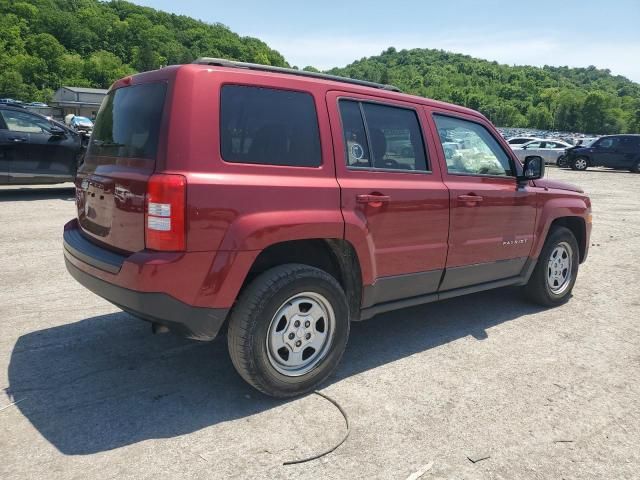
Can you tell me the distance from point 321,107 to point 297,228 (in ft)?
2.69

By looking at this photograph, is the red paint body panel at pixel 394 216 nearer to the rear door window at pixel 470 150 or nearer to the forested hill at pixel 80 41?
the rear door window at pixel 470 150

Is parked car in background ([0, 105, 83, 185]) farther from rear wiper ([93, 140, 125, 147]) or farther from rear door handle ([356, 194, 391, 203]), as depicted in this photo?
rear door handle ([356, 194, 391, 203])

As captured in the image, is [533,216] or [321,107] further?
[533,216]

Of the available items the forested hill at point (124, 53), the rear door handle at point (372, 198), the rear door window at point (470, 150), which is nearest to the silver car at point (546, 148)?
the rear door window at point (470, 150)

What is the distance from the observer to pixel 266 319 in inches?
116

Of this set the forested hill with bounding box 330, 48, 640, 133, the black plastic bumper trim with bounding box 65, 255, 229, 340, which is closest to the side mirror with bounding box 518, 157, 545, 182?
the black plastic bumper trim with bounding box 65, 255, 229, 340

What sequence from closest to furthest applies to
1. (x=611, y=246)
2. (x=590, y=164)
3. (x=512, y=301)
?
(x=512, y=301), (x=611, y=246), (x=590, y=164)

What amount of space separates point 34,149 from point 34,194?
1.43 meters

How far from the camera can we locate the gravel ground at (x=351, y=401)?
8.40 feet

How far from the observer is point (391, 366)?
3.67 m

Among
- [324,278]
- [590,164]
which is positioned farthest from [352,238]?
[590,164]

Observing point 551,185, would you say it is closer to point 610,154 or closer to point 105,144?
point 105,144

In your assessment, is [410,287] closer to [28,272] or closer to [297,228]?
[297,228]

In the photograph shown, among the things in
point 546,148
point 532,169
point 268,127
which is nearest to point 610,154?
point 546,148
